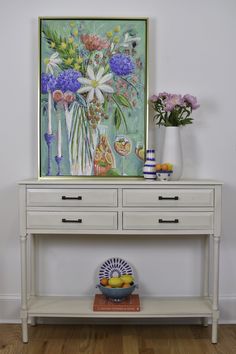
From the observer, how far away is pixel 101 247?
9.29 ft

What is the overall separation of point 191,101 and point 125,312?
1279 mm

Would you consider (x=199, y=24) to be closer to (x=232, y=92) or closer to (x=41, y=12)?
(x=232, y=92)

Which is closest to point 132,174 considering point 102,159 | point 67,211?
point 102,159

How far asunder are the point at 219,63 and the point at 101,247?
1377 mm

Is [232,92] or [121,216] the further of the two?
[232,92]

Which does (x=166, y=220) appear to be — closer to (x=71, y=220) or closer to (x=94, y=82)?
(x=71, y=220)

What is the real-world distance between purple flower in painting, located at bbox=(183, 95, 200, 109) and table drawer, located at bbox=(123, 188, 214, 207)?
1.72ft

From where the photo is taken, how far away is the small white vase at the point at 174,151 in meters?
2.62

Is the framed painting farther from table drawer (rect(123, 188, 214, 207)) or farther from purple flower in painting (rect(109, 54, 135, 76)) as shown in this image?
table drawer (rect(123, 188, 214, 207))

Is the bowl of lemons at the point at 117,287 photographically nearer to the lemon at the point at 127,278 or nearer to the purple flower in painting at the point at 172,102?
the lemon at the point at 127,278

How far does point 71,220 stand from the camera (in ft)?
8.06

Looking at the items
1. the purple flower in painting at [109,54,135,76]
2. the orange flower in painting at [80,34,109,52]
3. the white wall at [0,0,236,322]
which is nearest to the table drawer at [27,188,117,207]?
the white wall at [0,0,236,322]

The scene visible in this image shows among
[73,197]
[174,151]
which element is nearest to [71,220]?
[73,197]

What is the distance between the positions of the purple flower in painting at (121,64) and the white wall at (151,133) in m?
0.14
